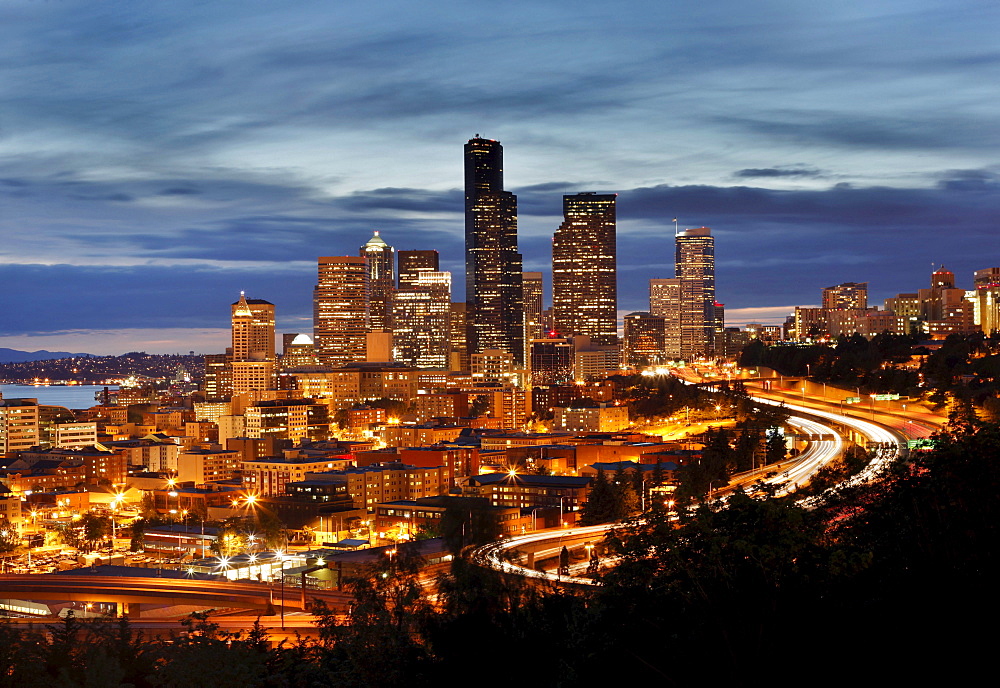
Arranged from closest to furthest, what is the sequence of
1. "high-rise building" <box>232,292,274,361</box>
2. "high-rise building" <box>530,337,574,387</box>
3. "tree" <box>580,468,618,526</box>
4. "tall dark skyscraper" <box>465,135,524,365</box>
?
1. "tree" <box>580,468,618,526</box>
2. "high-rise building" <box>232,292,274,361</box>
3. "high-rise building" <box>530,337,574,387</box>
4. "tall dark skyscraper" <box>465,135,524,365</box>

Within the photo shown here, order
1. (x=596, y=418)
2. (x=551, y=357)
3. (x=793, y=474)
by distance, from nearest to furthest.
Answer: (x=793, y=474) → (x=596, y=418) → (x=551, y=357)

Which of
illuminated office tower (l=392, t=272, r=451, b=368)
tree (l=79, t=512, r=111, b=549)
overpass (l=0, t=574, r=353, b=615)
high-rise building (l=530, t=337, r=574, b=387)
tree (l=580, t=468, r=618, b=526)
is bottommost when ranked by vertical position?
tree (l=79, t=512, r=111, b=549)

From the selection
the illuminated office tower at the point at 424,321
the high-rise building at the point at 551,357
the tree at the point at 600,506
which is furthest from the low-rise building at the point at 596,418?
the high-rise building at the point at 551,357

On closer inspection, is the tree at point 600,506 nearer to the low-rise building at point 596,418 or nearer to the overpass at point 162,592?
the overpass at point 162,592

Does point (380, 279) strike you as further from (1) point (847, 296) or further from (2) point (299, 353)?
(1) point (847, 296)

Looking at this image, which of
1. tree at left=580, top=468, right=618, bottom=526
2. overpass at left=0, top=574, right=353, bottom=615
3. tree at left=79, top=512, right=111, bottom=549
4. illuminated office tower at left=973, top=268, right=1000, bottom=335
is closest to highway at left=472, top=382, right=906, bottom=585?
tree at left=580, top=468, right=618, bottom=526

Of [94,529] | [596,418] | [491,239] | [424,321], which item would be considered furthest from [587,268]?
[94,529]

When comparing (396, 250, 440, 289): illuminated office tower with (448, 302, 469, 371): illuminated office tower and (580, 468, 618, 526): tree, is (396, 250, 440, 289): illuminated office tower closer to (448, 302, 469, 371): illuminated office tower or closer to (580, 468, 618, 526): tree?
(448, 302, 469, 371): illuminated office tower
